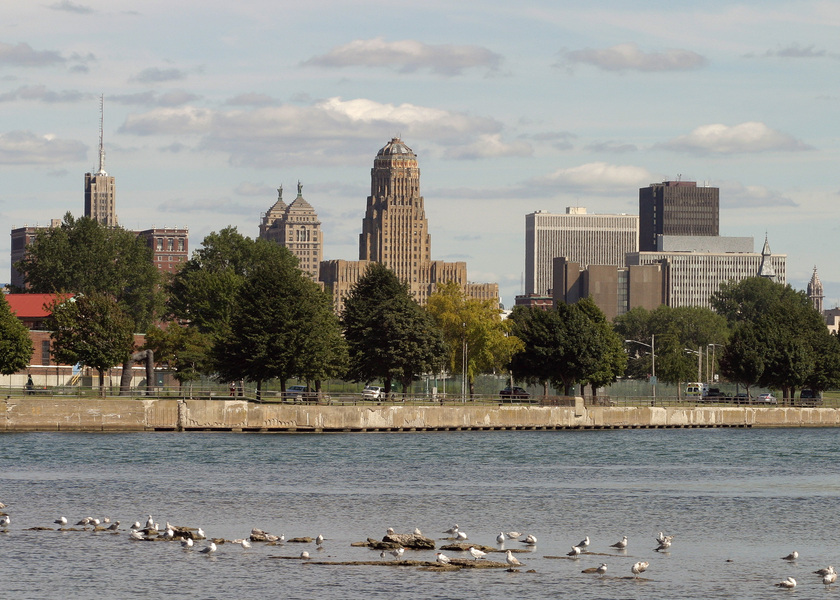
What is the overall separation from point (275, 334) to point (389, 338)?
13.7 m

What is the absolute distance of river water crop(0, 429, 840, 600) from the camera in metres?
29.7

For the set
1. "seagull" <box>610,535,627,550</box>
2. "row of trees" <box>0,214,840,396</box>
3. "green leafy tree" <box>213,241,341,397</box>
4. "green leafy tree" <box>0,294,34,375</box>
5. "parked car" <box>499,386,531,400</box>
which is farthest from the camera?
"parked car" <box>499,386,531,400</box>

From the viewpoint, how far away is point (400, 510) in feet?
143

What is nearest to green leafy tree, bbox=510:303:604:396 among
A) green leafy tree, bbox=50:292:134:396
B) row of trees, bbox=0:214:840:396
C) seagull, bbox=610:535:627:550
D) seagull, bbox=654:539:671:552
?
row of trees, bbox=0:214:840:396

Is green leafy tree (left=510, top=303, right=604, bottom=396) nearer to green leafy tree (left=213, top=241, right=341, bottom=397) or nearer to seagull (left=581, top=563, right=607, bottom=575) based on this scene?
green leafy tree (left=213, top=241, right=341, bottom=397)

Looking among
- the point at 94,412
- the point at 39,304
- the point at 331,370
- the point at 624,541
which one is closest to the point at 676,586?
the point at 624,541

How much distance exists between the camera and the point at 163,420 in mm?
82312

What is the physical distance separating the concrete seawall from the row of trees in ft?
19.1

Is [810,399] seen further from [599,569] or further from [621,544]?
[599,569]

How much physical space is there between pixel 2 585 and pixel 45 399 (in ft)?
174

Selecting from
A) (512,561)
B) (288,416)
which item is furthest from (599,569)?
(288,416)

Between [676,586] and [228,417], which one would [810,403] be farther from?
[676,586]

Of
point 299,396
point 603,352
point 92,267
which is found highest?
point 92,267

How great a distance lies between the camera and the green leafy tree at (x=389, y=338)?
343 ft
